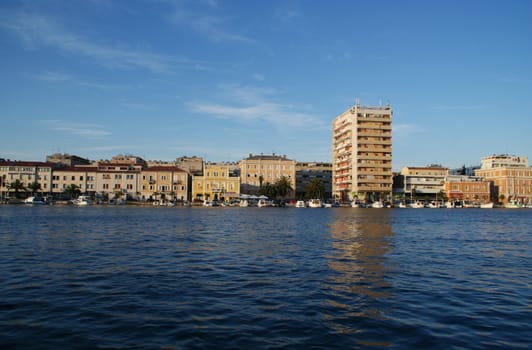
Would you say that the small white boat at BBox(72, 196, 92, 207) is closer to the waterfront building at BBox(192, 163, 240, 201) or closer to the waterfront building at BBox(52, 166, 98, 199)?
the waterfront building at BBox(52, 166, 98, 199)

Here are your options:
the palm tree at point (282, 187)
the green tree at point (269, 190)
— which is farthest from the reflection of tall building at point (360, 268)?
the palm tree at point (282, 187)

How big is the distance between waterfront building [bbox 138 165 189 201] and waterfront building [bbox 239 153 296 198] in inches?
933

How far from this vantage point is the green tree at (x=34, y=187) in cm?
11951

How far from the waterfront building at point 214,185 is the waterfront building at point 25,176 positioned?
40.6 m

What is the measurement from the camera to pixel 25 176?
121250 mm

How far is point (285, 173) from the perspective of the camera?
14712 centimetres

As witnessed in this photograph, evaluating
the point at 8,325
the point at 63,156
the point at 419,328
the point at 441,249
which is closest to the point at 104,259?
the point at 8,325

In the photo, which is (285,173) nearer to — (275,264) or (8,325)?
(275,264)

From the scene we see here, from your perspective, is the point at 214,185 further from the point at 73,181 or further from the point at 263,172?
the point at 73,181

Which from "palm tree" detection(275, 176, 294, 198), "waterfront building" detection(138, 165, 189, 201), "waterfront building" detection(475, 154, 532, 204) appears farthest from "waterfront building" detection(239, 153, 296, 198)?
"waterfront building" detection(475, 154, 532, 204)

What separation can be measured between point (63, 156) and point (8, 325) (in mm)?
151909

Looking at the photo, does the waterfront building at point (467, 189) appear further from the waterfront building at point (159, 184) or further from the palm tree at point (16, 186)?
the palm tree at point (16, 186)

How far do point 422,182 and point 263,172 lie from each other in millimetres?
Answer: 55857

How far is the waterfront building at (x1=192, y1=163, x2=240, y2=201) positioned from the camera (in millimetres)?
130375
